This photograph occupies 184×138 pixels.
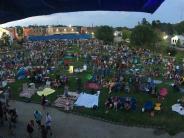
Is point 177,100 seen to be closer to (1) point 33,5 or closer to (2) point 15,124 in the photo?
(2) point 15,124

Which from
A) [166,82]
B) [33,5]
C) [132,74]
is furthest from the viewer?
[132,74]

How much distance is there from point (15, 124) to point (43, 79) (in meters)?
13.3

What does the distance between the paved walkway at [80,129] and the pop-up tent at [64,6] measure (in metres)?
13.9

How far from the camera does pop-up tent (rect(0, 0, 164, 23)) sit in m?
8.33

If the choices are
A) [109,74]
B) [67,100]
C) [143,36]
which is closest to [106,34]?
[143,36]

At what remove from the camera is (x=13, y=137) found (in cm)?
2297

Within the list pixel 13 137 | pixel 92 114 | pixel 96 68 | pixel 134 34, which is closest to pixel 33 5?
pixel 13 137

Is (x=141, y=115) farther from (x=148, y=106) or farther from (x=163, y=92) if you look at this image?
(x=163, y=92)

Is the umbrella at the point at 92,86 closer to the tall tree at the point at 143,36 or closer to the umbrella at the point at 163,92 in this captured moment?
the umbrella at the point at 163,92

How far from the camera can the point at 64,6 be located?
9.47 m

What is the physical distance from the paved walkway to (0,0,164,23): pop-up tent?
45.7 ft

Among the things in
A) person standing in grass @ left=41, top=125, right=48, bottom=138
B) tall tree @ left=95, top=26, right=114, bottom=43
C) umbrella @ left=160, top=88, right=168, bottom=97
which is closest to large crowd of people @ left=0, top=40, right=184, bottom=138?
person standing in grass @ left=41, top=125, right=48, bottom=138

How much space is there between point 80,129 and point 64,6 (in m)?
16.8

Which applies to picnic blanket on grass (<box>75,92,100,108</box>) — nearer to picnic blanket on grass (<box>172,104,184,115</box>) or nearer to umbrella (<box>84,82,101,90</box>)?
umbrella (<box>84,82,101,90</box>)
